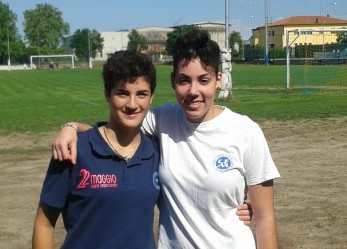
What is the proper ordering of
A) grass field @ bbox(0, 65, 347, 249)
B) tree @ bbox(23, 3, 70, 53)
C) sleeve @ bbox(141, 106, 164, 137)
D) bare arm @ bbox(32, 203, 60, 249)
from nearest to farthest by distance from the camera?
bare arm @ bbox(32, 203, 60, 249) < sleeve @ bbox(141, 106, 164, 137) < grass field @ bbox(0, 65, 347, 249) < tree @ bbox(23, 3, 70, 53)

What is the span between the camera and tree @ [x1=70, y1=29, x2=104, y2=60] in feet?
398

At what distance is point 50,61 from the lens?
112000 mm

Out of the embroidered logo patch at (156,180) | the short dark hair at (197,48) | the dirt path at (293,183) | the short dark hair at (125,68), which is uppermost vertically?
the short dark hair at (197,48)

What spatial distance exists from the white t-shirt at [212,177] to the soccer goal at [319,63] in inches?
994

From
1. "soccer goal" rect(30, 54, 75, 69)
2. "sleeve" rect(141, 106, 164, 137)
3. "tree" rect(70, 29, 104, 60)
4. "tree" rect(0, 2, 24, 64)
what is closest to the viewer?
"sleeve" rect(141, 106, 164, 137)

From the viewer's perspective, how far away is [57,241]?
6.51 m

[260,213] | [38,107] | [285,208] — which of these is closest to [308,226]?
[285,208]

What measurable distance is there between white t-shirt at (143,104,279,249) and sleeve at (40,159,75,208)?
42 cm

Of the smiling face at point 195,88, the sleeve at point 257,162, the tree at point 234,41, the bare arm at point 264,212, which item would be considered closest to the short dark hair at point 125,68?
the smiling face at point 195,88

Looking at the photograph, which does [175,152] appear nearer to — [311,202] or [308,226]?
[308,226]

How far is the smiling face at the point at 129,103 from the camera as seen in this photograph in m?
2.80

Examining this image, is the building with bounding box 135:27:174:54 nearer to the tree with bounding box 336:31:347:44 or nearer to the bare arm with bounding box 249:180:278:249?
the tree with bounding box 336:31:347:44

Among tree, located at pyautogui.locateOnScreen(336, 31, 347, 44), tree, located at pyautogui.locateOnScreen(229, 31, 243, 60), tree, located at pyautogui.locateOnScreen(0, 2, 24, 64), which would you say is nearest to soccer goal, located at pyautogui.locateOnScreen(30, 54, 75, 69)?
tree, located at pyautogui.locateOnScreen(0, 2, 24, 64)

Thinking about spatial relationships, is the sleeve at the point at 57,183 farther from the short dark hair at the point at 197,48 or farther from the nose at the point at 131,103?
the short dark hair at the point at 197,48
